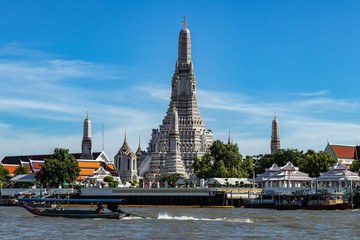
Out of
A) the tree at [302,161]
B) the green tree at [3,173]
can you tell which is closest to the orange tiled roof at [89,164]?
the green tree at [3,173]

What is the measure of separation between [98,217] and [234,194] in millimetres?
35279

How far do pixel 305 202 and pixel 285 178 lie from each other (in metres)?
19.9

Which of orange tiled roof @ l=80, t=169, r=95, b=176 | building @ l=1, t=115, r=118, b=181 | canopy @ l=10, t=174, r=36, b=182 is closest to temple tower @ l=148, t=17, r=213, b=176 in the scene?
building @ l=1, t=115, r=118, b=181

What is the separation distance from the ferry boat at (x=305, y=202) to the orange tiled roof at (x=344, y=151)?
160 ft

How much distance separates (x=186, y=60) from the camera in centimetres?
15425

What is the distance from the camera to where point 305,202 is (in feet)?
270

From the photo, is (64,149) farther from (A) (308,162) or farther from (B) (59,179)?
(A) (308,162)

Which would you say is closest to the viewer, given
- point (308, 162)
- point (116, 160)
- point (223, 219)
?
point (223, 219)

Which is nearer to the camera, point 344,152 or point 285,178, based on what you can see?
point 285,178

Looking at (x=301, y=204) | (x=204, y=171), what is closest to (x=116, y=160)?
(x=204, y=171)

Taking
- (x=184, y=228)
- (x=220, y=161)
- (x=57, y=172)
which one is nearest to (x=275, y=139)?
(x=220, y=161)

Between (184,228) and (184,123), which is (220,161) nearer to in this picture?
(184,123)

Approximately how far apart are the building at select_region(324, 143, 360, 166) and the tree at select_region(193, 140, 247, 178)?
68.3 feet

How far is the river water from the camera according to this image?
47719 mm
